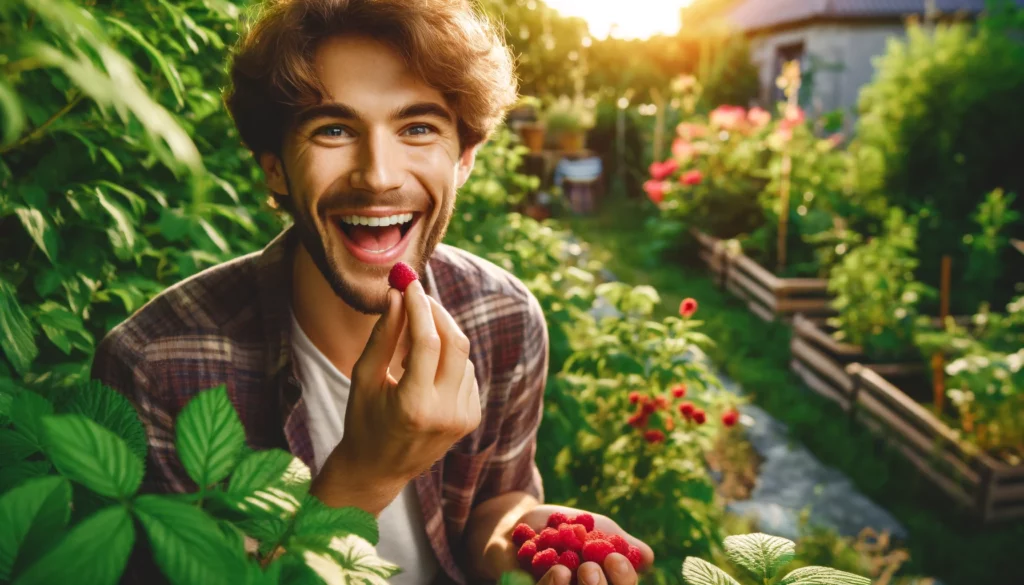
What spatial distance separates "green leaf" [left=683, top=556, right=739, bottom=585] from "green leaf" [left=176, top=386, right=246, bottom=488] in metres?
0.47

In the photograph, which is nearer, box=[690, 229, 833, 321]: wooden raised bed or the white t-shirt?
the white t-shirt

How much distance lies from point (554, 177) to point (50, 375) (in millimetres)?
11931

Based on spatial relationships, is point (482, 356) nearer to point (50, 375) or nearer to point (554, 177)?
point (50, 375)

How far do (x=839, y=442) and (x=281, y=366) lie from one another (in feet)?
13.5

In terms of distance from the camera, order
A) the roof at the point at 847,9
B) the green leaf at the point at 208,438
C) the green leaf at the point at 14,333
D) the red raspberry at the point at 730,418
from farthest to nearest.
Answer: the roof at the point at 847,9
the red raspberry at the point at 730,418
the green leaf at the point at 14,333
the green leaf at the point at 208,438

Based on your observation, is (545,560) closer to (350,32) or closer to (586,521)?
(586,521)

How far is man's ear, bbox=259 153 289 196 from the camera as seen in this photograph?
1758 millimetres

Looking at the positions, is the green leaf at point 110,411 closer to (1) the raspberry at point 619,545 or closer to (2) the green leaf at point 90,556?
(2) the green leaf at point 90,556

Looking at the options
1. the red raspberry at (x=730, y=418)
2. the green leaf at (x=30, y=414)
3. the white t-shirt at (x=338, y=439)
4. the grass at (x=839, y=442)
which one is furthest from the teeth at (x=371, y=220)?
the grass at (x=839, y=442)

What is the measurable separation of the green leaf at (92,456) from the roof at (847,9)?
54.9 ft

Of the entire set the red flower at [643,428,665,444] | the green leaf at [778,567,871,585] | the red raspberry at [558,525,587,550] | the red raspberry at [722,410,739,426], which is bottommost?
the red raspberry at [722,410,739,426]

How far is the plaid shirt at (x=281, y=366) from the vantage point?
1.62 metres

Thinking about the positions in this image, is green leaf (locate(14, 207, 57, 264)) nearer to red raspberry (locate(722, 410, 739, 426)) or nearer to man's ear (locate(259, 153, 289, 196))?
man's ear (locate(259, 153, 289, 196))

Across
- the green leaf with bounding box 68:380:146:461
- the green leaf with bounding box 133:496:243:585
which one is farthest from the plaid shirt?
the green leaf with bounding box 133:496:243:585
